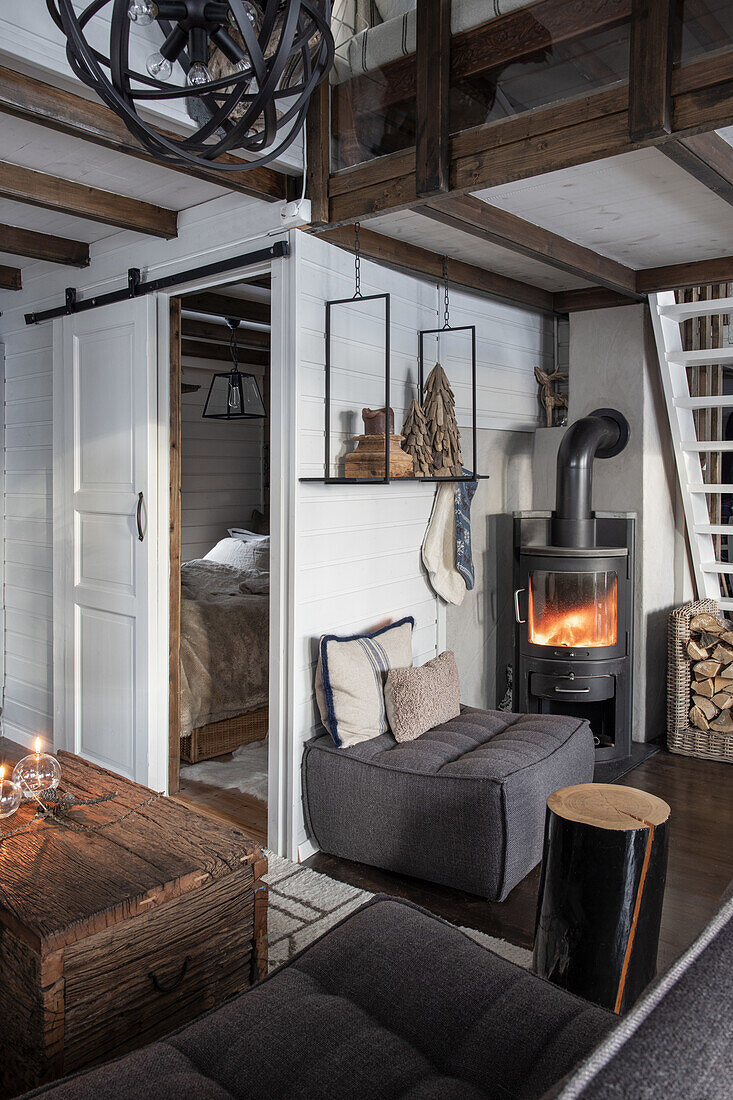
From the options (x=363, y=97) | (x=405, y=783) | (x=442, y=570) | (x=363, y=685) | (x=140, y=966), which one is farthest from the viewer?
(x=442, y=570)

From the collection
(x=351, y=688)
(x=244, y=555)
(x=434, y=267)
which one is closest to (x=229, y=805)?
(x=351, y=688)

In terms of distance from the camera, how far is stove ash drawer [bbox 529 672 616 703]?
3850 millimetres

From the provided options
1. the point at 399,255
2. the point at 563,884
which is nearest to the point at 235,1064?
the point at 563,884

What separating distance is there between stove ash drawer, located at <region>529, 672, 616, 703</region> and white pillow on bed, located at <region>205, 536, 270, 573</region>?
2122mm

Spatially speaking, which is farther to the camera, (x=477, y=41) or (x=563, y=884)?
(x=477, y=41)

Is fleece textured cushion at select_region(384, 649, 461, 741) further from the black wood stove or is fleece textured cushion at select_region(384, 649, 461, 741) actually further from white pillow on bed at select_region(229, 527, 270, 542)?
white pillow on bed at select_region(229, 527, 270, 542)

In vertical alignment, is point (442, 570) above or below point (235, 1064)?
above

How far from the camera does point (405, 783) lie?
2.80 meters

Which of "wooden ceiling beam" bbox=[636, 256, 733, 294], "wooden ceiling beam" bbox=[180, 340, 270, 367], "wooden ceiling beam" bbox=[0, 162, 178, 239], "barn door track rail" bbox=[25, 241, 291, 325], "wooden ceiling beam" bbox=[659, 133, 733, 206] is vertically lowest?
"barn door track rail" bbox=[25, 241, 291, 325]

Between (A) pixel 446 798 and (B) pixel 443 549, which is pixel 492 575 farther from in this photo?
(A) pixel 446 798

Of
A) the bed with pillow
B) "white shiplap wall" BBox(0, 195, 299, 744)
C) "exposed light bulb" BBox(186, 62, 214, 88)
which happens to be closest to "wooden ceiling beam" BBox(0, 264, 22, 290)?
"white shiplap wall" BBox(0, 195, 299, 744)

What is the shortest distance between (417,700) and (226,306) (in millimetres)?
2821

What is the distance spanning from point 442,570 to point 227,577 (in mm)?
1703

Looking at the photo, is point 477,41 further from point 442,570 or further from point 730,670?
point 730,670
